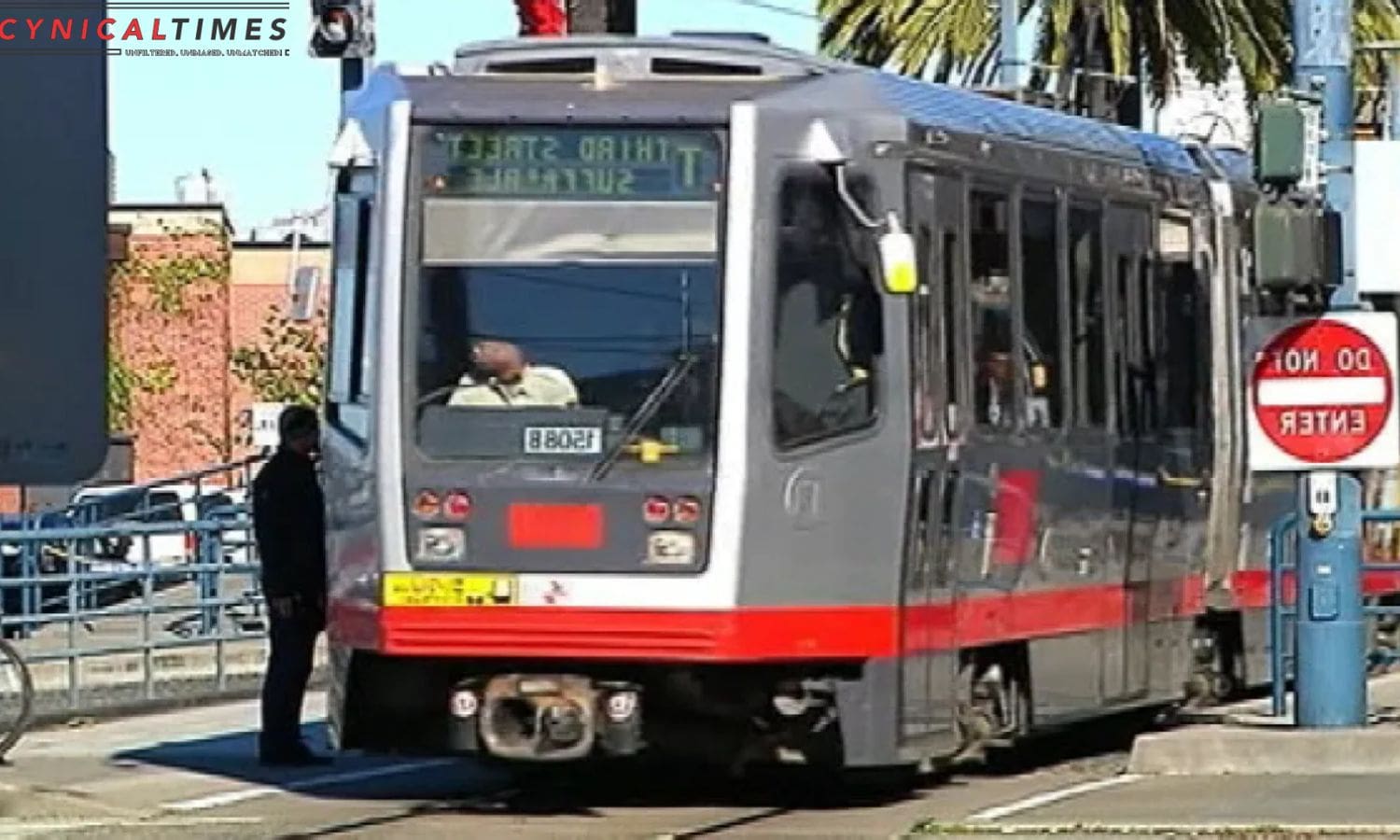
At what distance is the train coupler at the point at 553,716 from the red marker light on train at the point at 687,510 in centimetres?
82

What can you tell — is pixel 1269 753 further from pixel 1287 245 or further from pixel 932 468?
pixel 932 468

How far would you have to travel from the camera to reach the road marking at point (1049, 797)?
12812 millimetres

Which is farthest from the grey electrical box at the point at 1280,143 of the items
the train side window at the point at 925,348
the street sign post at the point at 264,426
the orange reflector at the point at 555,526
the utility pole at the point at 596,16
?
the street sign post at the point at 264,426

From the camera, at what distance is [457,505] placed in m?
12.4

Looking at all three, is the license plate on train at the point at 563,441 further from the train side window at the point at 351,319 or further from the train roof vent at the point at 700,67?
the train roof vent at the point at 700,67

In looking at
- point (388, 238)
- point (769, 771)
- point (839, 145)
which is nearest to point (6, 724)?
point (769, 771)

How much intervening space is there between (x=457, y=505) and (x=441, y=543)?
6.9 inches

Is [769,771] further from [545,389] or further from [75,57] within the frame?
[75,57]

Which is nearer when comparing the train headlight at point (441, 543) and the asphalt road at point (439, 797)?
the train headlight at point (441, 543)

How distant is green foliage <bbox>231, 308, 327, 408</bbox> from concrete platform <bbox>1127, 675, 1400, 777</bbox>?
40866 millimetres

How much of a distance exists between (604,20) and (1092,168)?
6.30 meters

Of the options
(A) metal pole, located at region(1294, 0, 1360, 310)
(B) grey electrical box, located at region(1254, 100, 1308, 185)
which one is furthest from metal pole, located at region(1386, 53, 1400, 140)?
(B) grey electrical box, located at region(1254, 100, 1308, 185)

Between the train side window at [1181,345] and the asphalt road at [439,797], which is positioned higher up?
the train side window at [1181,345]

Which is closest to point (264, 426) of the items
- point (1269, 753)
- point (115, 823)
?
point (1269, 753)
